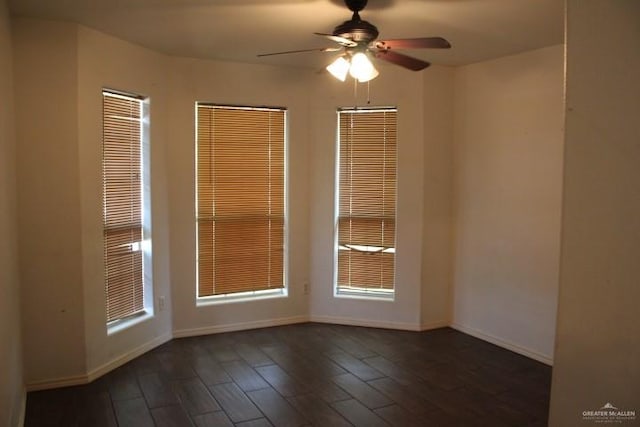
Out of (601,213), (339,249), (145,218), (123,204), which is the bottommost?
(339,249)

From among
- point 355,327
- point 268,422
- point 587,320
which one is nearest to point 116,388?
point 268,422

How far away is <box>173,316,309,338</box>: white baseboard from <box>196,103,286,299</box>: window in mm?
296

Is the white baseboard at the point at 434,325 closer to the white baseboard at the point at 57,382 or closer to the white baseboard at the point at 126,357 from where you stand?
the white baseboard at the point at 126,357

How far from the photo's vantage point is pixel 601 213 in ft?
2.58

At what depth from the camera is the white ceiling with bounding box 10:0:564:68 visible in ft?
9.77

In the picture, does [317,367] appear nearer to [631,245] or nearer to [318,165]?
[318,165]

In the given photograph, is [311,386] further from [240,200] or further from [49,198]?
[49,198]

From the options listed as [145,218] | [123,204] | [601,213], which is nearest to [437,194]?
[145,218]

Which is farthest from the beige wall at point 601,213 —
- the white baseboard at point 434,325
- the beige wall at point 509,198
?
the white baseboard at point 434,325

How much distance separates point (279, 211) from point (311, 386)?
1.92m

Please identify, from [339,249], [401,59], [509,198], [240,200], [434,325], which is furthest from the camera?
[339,249]

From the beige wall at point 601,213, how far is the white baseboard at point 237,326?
412cm

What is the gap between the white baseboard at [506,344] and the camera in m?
4.00

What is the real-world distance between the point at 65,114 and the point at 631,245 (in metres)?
3.52
